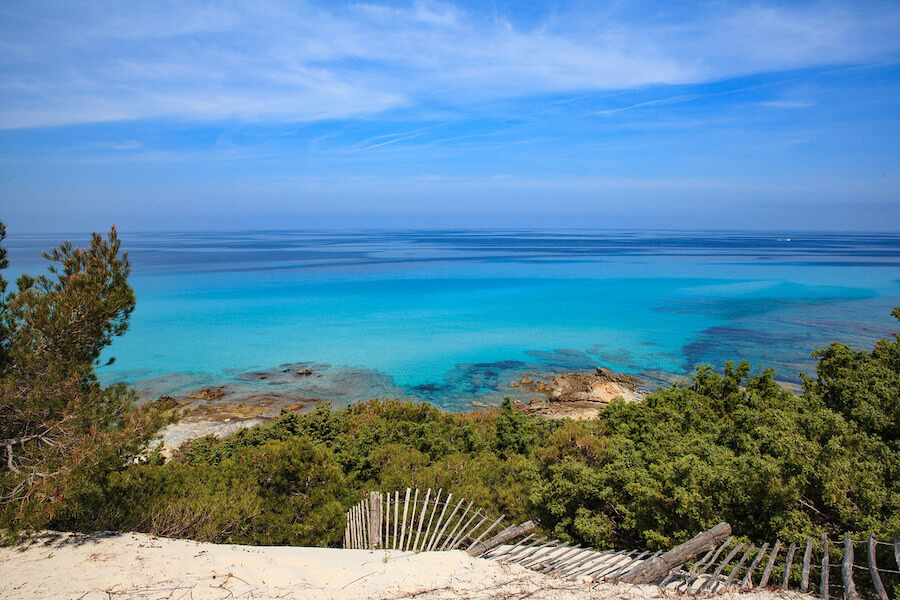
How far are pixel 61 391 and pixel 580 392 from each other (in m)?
19.6

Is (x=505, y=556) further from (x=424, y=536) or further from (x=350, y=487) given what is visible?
(x=350, y=487)

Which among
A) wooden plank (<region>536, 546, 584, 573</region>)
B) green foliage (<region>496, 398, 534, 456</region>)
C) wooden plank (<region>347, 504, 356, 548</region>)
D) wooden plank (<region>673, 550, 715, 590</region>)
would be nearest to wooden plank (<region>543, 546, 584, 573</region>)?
→ wooden plank (<region>536, 546, 584, 573</region>)

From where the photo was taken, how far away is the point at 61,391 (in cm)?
656

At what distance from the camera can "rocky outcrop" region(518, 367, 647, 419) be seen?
2055 cm

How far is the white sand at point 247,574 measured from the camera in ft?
17.5

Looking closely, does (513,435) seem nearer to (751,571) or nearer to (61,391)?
(751,571)

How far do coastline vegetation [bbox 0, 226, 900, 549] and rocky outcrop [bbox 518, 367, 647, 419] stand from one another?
9.85 meters

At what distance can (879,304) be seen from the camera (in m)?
44.8

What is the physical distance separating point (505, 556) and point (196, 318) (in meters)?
40.1

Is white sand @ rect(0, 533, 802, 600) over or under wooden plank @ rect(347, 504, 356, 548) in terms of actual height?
over

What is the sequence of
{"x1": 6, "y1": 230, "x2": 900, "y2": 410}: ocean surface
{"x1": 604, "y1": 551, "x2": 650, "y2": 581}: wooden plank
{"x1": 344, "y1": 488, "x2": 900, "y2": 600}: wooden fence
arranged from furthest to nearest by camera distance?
{"x1": 6, "y1": 230, "x2": 900, "y2": 410}: ocean surface, {"x1": 604, "y1": 551, "x2": 650, "y2": 581}: wooden plank, {"x1": 344, "y1": 488, "x2": 900, "y2": 600}: wooden fence

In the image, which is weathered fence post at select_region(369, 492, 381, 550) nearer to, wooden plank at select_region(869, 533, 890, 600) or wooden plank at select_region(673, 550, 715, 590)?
wooden plank at select_region(673, 550, 715, 590)

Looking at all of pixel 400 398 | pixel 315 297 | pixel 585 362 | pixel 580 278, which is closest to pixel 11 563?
pixel 400 398

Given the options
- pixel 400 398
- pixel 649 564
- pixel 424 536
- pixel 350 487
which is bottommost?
pixel 400 398
